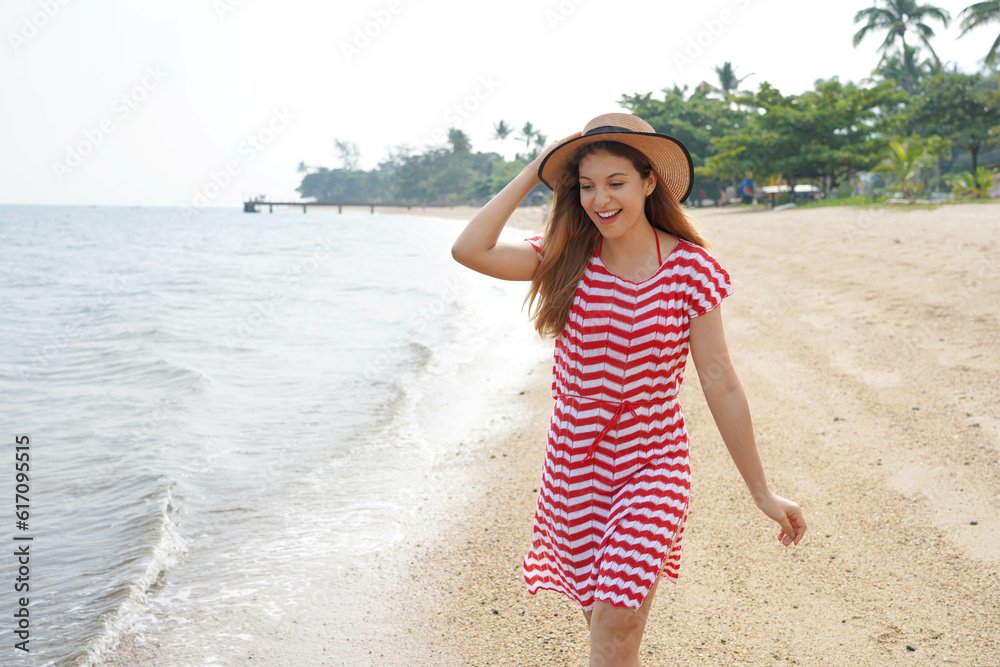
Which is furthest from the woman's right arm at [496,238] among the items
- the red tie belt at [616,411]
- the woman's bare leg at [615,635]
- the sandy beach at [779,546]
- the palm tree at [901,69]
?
the palm tree at [901,69]

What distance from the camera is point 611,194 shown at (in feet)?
6.43

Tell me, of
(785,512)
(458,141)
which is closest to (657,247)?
(785,512)

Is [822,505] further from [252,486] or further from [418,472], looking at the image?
[252,486]

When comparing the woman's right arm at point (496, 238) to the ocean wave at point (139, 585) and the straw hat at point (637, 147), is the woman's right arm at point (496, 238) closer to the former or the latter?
the straw hat at point (637, 147)

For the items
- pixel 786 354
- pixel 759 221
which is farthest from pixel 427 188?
pixel 786 354

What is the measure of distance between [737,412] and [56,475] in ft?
19.7

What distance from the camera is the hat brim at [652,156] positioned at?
1.95m

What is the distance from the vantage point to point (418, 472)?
562cm

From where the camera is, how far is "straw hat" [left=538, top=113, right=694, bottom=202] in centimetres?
195

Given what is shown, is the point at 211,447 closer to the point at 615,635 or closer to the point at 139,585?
the point at 139,585

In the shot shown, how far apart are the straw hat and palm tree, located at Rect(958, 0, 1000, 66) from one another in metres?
39.2

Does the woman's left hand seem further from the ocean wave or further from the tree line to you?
the tree line

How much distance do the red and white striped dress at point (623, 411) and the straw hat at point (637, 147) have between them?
7.7 inches

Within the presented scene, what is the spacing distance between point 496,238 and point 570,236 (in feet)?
0.68
